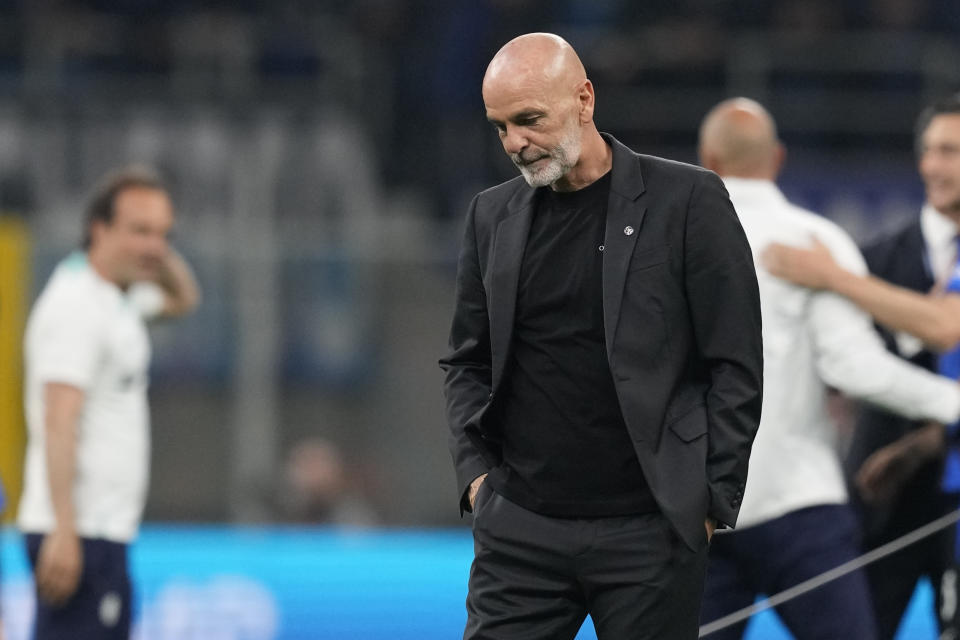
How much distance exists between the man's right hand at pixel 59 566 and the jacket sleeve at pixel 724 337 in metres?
2.45

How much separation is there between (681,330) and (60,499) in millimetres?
2484

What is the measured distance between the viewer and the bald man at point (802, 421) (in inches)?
187

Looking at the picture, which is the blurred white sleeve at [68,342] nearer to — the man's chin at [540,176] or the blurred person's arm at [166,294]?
the blurred person's arm at [166,294]

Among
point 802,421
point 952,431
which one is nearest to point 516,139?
point 802,421

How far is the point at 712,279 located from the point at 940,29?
33.9ft

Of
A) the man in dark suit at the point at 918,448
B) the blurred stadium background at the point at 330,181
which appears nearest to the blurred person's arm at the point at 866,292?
the man in dark suit at the point at 918,448

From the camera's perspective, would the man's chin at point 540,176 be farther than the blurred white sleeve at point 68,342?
No

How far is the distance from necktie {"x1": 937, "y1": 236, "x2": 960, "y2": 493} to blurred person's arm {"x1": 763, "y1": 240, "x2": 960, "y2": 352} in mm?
224

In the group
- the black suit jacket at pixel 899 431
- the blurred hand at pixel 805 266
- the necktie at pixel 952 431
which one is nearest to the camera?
the blurred hand at pixel 805 266

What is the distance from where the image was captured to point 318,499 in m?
9.98

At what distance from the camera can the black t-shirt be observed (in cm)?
370

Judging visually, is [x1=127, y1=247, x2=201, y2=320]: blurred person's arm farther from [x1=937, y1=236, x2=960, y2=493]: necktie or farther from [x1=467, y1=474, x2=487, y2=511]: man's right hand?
[x1=937, y1=236, x2=960, y2=493]: necktie

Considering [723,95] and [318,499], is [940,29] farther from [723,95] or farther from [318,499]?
[318,499]

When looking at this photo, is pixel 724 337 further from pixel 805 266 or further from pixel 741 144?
pixel 741 144
